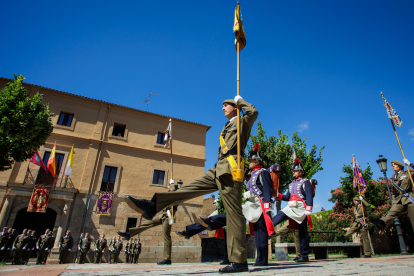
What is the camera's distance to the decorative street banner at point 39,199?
51.9ft

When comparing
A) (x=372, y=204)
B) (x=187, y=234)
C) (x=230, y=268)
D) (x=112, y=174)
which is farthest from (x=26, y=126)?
(x=372, y=204)

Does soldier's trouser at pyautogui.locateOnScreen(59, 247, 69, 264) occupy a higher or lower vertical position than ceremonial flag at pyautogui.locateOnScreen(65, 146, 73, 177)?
lower

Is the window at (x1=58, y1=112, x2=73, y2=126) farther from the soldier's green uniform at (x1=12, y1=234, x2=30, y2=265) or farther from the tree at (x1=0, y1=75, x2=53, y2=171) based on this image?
the soldier's green uniform at (x1=12, y1=234, x2=30, y2=265)

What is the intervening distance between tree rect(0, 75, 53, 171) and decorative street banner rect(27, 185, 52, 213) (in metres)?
4.77

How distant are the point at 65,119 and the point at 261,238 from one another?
Answer: 19317mm

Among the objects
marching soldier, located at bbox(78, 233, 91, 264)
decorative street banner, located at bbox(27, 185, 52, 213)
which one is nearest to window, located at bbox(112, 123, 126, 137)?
decorative street banner, located at bbox(27, 185, 52, 213)

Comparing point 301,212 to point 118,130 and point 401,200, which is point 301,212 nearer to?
point 401,200

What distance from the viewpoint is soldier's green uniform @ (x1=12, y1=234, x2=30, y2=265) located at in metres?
11.0

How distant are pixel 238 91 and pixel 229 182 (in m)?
1.38

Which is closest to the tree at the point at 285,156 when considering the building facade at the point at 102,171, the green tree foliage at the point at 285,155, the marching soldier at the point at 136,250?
the green tree foliage at the point at 285,155

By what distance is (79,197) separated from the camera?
17.2 m

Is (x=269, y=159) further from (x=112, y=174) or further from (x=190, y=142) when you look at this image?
(x=112, y=174)

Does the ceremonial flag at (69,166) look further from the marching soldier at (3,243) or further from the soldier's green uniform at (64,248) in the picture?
the marching soldier at (3,243)

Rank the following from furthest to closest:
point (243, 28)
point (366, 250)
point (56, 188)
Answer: point (56, 188)
point (366, 250)
point (243, 28)
